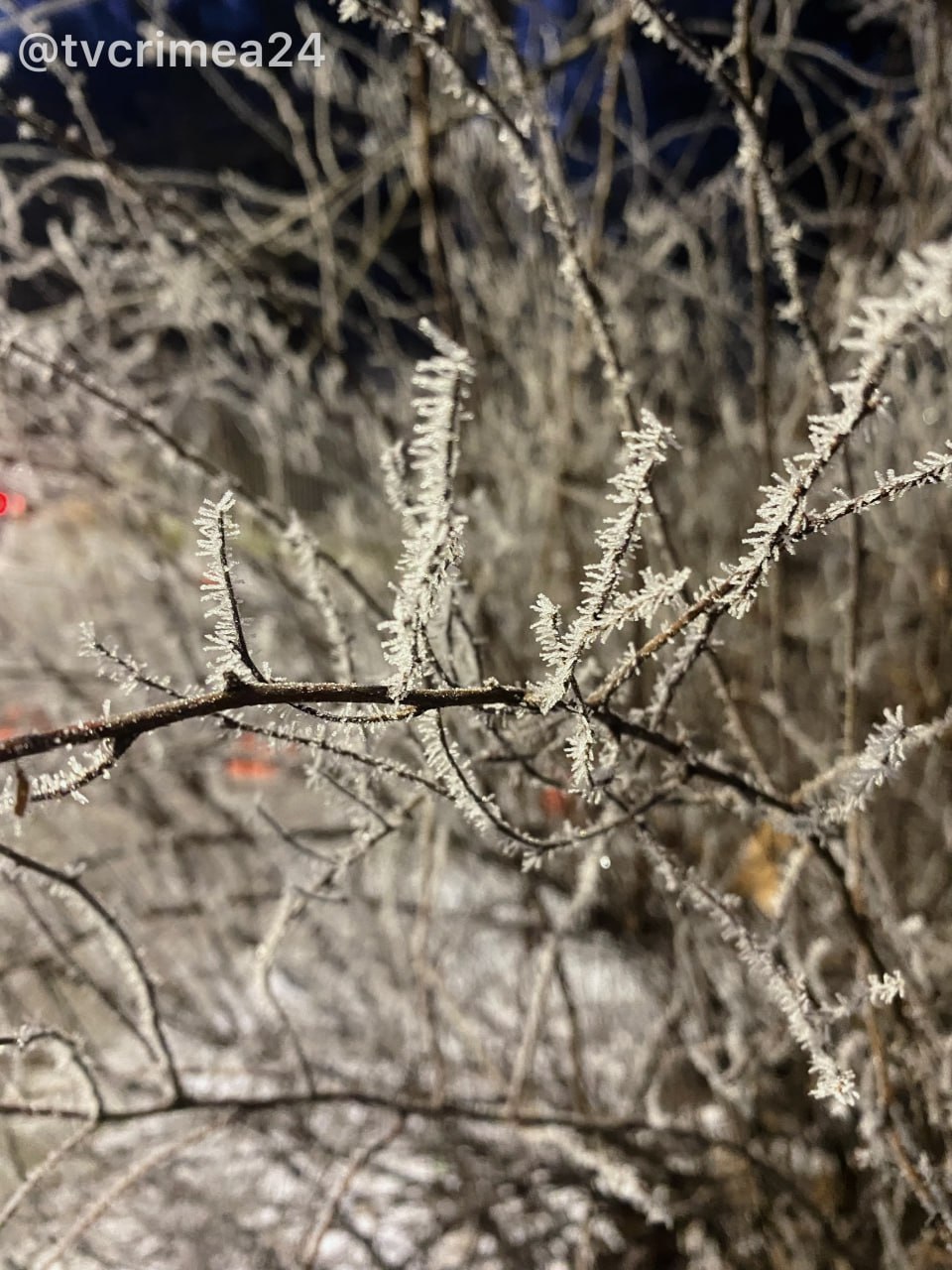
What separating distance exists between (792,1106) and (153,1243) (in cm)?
89

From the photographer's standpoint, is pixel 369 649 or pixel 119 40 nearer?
pixel 369 649

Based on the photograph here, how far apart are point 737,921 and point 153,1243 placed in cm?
116

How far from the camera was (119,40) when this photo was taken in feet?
4.54

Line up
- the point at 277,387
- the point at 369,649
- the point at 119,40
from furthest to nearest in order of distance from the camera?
the point at 277,387 < the point at 119,40 < the point at 369,649

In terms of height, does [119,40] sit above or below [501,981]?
above

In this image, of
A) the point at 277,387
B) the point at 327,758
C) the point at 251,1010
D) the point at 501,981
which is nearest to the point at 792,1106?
the point at 501,981

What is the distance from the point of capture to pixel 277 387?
162cm

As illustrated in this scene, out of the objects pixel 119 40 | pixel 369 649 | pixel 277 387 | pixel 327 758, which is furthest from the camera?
pixel 277 387

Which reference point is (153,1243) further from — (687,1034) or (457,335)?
(457,335)

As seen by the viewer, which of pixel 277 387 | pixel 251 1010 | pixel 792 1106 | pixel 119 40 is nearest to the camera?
pixel 792 1106

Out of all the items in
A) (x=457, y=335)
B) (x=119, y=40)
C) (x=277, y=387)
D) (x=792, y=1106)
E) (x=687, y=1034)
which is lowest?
(x=792, y=1106)

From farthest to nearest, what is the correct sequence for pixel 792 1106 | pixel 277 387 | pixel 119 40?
1. pixel 277 387
2. pixel 119 40
3. pixel 792 1106

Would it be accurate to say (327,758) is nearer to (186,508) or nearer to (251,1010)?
(186,508)

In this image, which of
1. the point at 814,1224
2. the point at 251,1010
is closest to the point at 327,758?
the point at 814,1224
